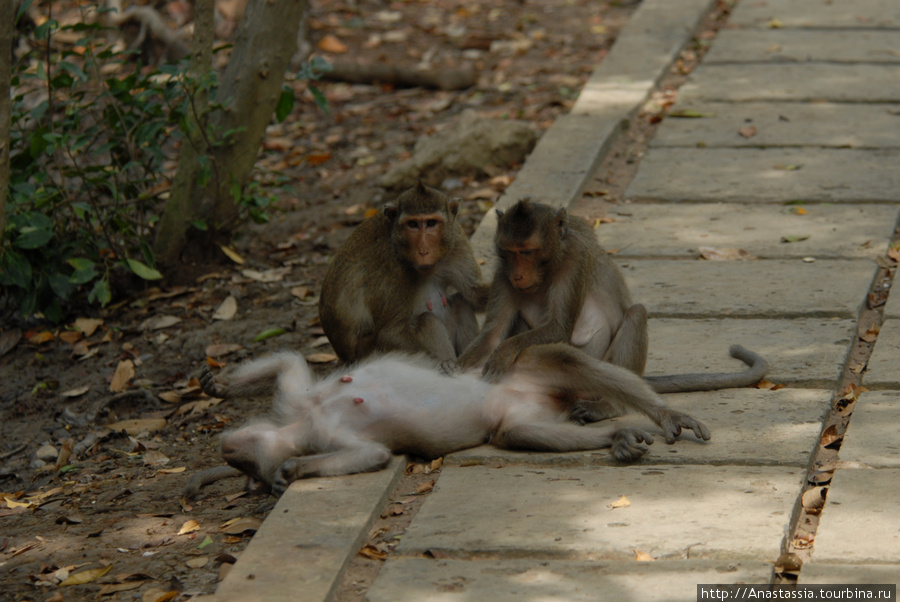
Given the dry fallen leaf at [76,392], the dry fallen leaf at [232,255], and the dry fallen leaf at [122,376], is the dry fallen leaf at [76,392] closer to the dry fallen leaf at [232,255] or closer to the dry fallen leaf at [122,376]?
the dry fallen leaf at [122,376]

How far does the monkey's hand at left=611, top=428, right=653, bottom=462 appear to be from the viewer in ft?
12.9

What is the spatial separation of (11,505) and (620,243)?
328 cm

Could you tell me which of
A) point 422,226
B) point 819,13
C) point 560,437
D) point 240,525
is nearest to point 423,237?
point 422,226

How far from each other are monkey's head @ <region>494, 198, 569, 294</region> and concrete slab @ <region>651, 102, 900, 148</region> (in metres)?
→ 3.25

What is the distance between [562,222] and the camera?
14.8ft

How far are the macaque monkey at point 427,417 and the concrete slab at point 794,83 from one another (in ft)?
14.7

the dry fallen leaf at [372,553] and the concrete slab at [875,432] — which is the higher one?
the dry fallen leaf at [372,553]

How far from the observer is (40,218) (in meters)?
5.88

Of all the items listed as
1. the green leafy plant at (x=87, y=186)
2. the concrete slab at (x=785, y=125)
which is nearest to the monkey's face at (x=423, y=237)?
the green leafy plant at (x=87, y=186)

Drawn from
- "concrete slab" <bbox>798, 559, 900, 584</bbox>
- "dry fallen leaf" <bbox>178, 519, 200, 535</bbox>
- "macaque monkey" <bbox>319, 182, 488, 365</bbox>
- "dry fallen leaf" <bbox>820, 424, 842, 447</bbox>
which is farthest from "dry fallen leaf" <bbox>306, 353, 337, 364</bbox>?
"concrete slab" <bbox>798, 559, 900, 584</bbox>

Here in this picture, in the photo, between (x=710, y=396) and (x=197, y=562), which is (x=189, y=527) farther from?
(x=710, y=396)

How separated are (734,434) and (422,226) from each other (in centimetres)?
149

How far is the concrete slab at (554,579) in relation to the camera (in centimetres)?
314

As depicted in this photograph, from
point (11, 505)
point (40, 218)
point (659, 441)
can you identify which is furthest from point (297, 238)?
point (659, 441)
